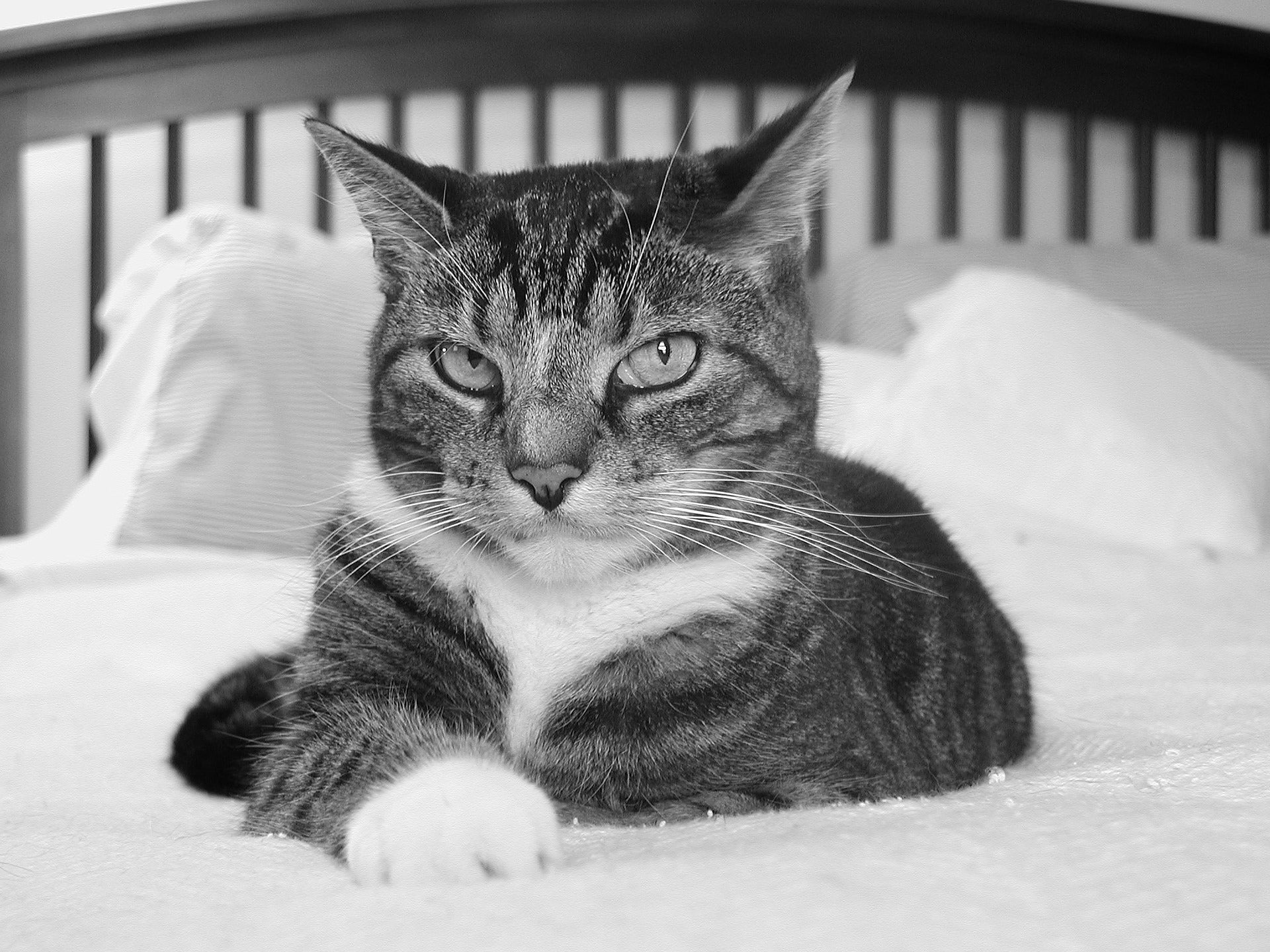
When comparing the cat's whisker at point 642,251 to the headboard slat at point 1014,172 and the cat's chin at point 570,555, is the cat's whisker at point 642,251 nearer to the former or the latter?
the cat's chin at point 570,555

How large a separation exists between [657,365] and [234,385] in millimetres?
1246

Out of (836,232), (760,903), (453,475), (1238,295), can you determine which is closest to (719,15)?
(836,232)

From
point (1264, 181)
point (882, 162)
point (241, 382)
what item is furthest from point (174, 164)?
point (1264, 181)

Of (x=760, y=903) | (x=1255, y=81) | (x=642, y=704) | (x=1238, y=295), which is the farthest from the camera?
(x=1255, y=81)

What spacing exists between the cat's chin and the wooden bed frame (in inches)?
69.0

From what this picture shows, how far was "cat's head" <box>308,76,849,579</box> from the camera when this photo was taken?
806 mm

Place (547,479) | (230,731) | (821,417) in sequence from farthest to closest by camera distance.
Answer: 1. (821,417)
2. (230,731)
3. (547,479)

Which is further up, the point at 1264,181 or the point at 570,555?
the point at 1264,181

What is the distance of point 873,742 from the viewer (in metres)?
0.83

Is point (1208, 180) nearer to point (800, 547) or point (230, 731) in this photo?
point (800, 547)

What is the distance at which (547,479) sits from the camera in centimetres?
78

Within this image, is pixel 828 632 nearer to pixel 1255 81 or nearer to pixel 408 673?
pixel 408 673

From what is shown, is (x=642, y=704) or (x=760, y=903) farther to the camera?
(x=642, y=704)

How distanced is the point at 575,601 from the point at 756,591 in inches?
5.5
